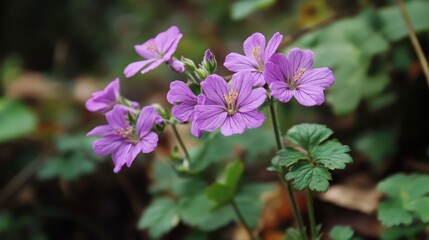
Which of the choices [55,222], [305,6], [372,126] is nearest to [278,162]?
Result: [372,126]

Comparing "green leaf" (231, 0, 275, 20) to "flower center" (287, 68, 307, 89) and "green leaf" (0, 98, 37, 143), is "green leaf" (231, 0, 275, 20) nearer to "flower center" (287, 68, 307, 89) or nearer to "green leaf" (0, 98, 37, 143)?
"flower center" (287, 68, 307, 89)

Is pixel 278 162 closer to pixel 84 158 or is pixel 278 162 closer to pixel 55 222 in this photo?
pixel 84 158

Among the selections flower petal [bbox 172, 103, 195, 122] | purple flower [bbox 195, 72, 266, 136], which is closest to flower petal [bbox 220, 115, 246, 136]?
purple flower [bbox 195, 72, 266, 136]

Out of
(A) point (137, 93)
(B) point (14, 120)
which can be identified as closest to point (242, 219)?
(B) point (14, 120)

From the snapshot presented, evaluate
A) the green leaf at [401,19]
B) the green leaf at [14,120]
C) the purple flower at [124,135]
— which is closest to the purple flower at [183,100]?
the purple flower at [124,135]

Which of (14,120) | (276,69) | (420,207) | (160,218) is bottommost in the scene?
(420,207)

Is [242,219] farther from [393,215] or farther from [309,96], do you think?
[309,96]
